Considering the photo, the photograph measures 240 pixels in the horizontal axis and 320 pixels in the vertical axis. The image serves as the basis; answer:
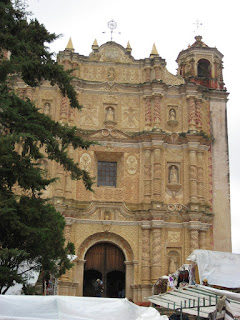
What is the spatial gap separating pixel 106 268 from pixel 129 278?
115 centimetres

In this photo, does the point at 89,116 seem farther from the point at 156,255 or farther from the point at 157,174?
the point at 156,255

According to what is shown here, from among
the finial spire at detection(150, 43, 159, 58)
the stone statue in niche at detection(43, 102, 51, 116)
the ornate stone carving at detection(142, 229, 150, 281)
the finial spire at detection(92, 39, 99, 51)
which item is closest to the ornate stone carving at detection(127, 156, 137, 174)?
the ornate stone carving at detection(142, 229, 150, 281)

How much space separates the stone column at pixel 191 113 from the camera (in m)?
22.8

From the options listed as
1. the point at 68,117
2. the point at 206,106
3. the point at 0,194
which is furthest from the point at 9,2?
the point at 206,106

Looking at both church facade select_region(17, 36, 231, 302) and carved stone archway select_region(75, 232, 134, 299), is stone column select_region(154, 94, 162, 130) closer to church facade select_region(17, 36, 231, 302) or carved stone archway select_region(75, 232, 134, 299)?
church facade select_region(17, 36, 231, 302)

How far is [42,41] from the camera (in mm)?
11906

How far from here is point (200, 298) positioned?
8.74m

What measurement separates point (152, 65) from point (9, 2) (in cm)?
1314

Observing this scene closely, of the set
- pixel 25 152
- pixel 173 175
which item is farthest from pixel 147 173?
pixel 25 152

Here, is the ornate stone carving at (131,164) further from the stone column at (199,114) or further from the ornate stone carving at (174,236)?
the stone column at (199,114)

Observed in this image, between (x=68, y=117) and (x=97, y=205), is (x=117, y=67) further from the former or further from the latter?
(x=97, y=205)

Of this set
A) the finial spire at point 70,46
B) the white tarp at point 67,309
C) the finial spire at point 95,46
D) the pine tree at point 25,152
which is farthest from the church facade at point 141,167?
the white tarp at point 67,309

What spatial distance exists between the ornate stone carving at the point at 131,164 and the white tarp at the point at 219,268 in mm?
7581

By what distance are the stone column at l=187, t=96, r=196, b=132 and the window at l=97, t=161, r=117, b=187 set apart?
13.7ft
